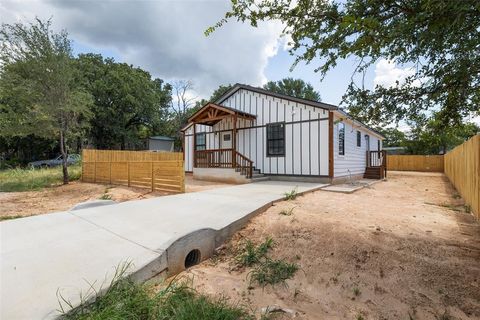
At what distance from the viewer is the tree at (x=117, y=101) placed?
23844 mm

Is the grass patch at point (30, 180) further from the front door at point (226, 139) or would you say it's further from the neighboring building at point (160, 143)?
the neighboring building at point (160, 143)

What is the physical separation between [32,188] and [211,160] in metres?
7.86

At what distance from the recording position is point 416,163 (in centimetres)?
2366

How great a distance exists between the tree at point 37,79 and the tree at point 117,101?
12218 millimetres

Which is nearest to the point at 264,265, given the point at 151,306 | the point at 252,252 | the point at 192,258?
the point at 252,252

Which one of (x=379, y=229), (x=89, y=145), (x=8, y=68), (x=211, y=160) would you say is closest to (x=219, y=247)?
(x=379, y=229)

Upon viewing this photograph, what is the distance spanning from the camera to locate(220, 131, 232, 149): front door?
43.0 ft

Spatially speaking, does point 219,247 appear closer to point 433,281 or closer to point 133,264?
point 133,264

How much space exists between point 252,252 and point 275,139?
8492mm

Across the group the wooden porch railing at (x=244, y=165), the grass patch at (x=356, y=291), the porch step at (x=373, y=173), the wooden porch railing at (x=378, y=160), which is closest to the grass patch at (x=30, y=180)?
the wooden porch railing at (x=244, y=165)

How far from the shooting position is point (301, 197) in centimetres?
724

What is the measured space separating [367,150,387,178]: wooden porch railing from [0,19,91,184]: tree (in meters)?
16.6

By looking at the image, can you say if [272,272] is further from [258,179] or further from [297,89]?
[297,89]

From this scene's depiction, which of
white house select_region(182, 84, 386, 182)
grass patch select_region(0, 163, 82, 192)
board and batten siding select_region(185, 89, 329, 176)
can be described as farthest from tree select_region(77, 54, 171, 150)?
board and batten siding select_region(185, 89, 329, 176)
